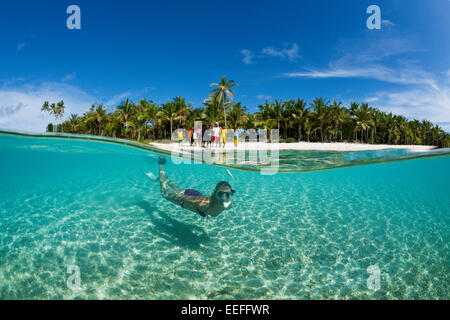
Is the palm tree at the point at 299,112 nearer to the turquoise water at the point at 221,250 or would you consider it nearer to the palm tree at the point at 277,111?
the palm tree at the point at 277,111

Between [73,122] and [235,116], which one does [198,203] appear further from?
[73,122]

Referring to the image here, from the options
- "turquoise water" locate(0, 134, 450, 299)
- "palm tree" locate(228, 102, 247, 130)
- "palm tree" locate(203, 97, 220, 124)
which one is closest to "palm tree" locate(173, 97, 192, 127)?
"palm tree" locate(203, 97, 220, 124)

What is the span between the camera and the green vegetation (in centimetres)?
4262

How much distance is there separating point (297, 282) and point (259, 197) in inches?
272

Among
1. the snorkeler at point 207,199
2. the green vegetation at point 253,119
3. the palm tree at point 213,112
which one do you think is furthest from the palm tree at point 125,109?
the snorkeler at point 207,199

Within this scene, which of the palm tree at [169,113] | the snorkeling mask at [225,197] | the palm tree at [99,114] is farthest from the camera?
the palm tree at [99,114]

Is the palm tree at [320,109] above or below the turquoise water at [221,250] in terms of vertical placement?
above

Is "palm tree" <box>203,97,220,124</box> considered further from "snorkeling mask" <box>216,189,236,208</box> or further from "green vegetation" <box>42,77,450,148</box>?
"snorkeling mask" <box>216,189,236,208</box>

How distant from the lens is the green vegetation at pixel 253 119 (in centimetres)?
4262

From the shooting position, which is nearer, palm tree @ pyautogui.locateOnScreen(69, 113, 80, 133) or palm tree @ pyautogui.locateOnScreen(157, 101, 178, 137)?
palm tree @ pyautogui.locateOnScreen(157, 101, 178, 137)

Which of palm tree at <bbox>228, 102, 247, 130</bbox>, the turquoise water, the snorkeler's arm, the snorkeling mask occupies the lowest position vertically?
the turquoise water

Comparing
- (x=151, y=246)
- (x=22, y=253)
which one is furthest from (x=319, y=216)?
(x=22, y=253)

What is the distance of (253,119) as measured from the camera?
45.3 metres
